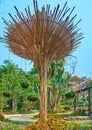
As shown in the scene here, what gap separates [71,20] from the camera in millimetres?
7379

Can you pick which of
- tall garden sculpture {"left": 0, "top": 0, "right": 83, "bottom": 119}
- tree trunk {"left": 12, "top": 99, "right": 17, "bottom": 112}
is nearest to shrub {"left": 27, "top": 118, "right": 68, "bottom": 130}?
tall garden sculpture {"left": 0, "top": 0, "right": 83, "bottom": 119}

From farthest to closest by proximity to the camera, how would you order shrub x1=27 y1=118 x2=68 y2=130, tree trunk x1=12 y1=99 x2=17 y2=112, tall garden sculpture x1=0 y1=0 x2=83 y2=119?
tree trunk x1=12 y1=99 x2=17 y2=112
tall garden sculpture x1=0 y1=0 x2=83 y2=119
shrub x1=27 y1=118 x2=68 y2=130

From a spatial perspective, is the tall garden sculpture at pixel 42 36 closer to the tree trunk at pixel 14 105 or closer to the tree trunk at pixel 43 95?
the tree trunk at pixel 43 95

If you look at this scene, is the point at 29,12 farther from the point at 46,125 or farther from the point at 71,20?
the point at 46,125

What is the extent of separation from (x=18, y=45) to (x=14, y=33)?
0.28 meters

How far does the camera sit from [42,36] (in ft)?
24.4

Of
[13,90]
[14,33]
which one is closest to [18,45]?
[14,33]

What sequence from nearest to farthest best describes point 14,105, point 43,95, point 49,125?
point 49,125 → point 43,95 → point 14,105

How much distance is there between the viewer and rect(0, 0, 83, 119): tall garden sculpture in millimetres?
7223

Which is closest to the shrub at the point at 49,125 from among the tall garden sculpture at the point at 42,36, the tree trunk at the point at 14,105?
the tall garden sculpture at the point at 42,36

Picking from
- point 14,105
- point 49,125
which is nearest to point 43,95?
point 49,125

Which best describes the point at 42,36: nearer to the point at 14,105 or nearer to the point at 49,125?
the point at 49,125

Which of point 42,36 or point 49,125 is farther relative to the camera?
point 42,36

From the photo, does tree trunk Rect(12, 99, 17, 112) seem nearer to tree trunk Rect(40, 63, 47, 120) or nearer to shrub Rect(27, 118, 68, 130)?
tree trunk Rect(40, 63, 47, 120)
